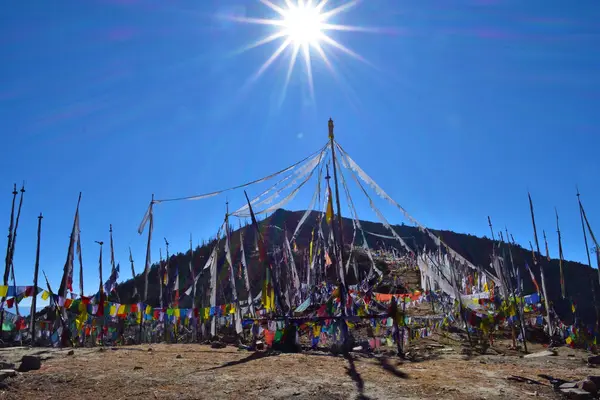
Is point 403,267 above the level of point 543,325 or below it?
above

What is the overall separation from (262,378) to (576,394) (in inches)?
275

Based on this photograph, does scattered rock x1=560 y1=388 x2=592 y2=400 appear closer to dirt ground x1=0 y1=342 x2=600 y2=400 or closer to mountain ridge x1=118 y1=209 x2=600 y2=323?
dirt ground x1=0 y1=342 x2=600 y2=400

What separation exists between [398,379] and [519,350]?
46.8 feet

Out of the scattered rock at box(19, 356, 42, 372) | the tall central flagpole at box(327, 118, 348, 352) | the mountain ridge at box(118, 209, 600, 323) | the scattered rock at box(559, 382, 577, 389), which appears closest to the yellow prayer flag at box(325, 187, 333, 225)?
the tall central flagpole at box(327, 118, 348, 352)

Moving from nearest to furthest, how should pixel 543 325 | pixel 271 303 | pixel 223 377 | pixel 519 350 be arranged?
pixel 223 377 → pixel 271 303 → pixel 519 350 → pixel 543 325

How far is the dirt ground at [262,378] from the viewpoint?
29.7 ft

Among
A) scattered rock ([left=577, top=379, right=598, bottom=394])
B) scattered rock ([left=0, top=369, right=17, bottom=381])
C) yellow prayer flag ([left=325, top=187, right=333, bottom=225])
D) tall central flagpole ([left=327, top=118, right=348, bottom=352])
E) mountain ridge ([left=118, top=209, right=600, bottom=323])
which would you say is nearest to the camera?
scattered rock ([left=577, top=379, right=598, bottom=394])

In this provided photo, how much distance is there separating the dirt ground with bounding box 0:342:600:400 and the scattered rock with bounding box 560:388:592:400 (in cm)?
31

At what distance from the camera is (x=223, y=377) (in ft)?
34.5

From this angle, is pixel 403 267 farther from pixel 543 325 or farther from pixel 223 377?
pixel 223 377

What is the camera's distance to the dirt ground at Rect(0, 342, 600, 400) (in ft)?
29.7

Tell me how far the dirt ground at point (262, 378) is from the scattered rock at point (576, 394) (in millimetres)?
308

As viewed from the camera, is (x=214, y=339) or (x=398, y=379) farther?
(x=214, y=339)

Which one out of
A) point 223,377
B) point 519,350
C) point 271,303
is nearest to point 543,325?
point 519,350
